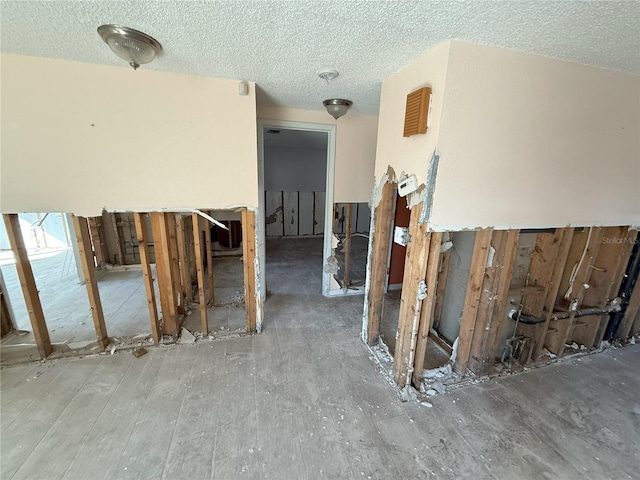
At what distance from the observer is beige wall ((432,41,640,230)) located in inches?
63.1

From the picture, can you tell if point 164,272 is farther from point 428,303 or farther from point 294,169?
point 294,169

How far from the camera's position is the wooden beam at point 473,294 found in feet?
6.42

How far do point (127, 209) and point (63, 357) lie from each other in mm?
1384

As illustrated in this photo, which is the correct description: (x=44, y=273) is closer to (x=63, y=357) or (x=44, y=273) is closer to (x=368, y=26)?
(x=63, y=357)

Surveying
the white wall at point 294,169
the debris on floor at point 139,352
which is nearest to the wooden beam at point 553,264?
the debris on floor at point 139,352

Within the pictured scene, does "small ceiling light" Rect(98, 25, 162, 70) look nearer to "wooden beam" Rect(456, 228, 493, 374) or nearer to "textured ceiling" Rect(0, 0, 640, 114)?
"textured ceiling" Rect(0, 0, 640, 114)

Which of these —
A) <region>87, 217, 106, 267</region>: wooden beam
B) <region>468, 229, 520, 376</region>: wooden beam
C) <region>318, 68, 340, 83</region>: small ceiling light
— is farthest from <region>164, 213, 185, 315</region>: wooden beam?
<region>468, 229, 520, 376</region>: wooden beam

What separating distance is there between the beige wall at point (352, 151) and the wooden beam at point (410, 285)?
1675mm

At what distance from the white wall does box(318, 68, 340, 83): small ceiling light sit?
5385 mm

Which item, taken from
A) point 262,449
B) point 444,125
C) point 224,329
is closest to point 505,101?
point 444,125

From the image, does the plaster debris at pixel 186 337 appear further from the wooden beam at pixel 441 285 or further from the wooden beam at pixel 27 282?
the wooden beam at pixel 441 285

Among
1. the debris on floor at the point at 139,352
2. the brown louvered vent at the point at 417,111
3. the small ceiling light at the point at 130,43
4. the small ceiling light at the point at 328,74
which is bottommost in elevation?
the debris on floor at the point at 139,352

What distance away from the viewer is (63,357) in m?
2.31

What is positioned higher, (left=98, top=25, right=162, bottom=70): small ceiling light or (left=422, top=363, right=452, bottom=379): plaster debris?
(left=98, top=25, right=162, bottom=70): small ceiling light
